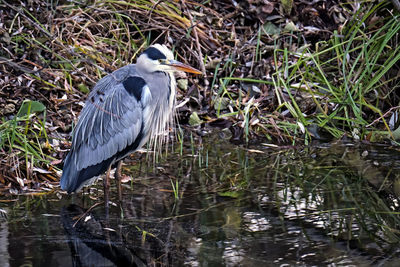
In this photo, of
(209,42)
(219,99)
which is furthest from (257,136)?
(209,42)

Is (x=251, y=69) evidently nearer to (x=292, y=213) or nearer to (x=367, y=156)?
(x=367, y=156)

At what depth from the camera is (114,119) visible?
203 inches

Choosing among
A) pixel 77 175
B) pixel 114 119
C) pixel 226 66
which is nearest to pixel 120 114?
pixel 114 119

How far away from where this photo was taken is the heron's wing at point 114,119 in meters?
5.11

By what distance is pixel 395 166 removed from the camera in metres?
→ 5.17

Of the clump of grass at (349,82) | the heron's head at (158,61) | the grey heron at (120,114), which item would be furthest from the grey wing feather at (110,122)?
the clump of grass at (349,82)

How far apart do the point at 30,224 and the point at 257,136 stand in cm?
247

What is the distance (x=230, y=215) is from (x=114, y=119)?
1371mm

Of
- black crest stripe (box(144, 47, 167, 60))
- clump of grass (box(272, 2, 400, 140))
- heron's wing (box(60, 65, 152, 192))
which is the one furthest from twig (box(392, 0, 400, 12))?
heron's wing (box(60, 65, 152, 192))

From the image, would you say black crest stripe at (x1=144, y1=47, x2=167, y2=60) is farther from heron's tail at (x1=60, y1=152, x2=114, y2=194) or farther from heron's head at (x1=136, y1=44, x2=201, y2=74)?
heron's tail at (x1=60, y1=152, x2=114, y2=194)

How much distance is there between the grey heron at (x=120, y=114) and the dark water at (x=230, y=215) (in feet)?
0.86

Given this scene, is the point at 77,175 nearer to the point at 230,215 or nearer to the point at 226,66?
the point at 230,215

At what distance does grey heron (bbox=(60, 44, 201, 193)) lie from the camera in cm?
507

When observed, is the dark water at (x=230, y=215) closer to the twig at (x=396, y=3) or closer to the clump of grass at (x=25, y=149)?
the clump of grass at (x=25, y=149)
